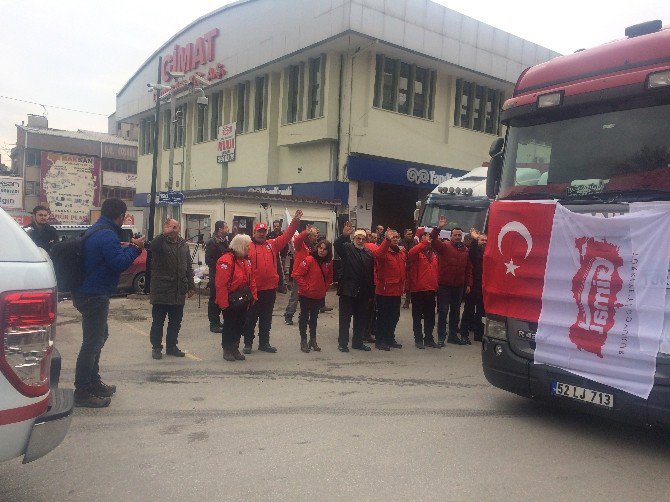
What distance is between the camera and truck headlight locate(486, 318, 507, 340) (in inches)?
215

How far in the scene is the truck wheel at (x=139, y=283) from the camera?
14180 millimetres

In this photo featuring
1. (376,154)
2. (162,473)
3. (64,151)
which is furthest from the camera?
(64,151)

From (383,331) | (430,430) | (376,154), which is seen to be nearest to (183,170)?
(376,154)

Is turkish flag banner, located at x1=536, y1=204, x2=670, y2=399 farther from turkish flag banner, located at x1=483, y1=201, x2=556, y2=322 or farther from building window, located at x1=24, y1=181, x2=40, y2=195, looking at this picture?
building window, located at x1=24, y1=181, x2=40, y2=195

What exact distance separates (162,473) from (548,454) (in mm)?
3022

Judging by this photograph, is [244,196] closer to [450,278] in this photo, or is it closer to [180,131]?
[450,278]

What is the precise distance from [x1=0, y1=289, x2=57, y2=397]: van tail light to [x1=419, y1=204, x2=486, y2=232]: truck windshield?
1150 cm

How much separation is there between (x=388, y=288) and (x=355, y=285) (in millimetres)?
649

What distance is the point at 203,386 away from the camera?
6391 mm

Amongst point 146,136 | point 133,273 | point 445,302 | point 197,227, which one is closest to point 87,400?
point 445,302

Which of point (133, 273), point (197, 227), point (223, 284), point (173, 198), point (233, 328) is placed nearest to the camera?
point (223, 284)

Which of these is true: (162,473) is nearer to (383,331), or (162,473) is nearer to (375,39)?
(383,331)

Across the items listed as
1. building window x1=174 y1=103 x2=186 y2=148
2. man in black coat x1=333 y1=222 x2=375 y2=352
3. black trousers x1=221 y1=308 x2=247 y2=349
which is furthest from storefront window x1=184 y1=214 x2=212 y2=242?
building window x1=174 y1=103 x2=186 y2=148

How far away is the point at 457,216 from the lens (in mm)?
13797
